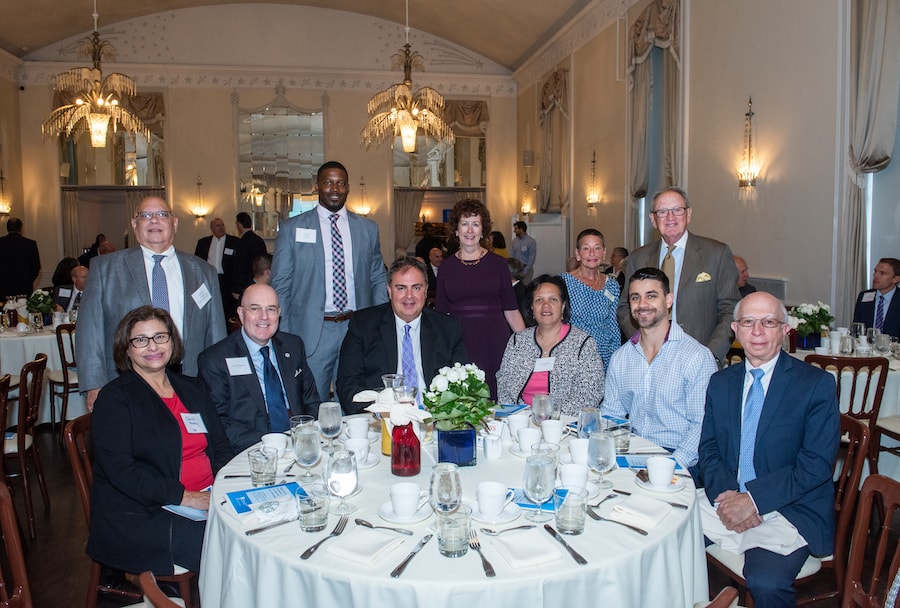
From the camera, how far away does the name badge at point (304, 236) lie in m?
4.04

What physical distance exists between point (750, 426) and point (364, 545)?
159cm

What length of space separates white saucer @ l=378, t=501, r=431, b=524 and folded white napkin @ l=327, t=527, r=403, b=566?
0.08 meters

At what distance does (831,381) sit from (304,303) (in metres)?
2.73

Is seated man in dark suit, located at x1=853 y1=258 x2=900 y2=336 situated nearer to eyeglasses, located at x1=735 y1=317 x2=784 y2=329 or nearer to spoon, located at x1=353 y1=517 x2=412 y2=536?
eyeglasses, located at x1=735 y1=317 x2=784 y2=329

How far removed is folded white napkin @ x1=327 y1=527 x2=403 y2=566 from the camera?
1.67 m

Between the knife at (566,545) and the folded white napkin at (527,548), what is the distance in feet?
0.06

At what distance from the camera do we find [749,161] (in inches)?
285

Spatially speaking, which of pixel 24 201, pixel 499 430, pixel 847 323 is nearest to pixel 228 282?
pixel 24 201

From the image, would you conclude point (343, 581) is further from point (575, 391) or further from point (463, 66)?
point (463, 66)

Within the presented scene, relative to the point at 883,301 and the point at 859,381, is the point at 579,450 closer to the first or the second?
the point at 859,381

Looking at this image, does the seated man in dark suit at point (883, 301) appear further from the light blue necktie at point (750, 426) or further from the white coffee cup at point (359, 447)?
the white coffee cup at point (359, 447)

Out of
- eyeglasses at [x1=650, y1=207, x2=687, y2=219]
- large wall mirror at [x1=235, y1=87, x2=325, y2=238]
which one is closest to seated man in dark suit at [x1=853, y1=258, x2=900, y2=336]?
eyeglasses at [x1=650, y1=207, x2=687, y2=219]

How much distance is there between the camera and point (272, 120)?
14.5 metres

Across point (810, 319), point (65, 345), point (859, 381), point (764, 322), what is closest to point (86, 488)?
point (764, 322)
